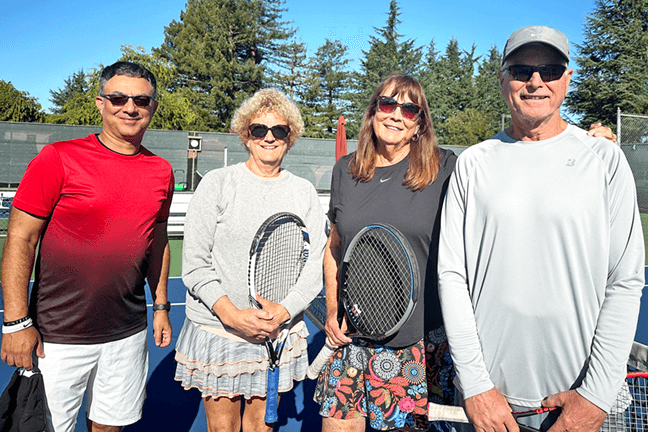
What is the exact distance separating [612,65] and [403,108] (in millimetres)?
33511

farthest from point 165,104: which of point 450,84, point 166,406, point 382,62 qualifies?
point 450,84

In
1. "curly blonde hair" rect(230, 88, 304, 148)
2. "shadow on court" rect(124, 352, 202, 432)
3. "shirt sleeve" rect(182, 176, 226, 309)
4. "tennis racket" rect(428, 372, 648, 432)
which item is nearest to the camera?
"tennis racket" rect(428, 372, 648, 432)

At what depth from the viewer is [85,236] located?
82.2 inches

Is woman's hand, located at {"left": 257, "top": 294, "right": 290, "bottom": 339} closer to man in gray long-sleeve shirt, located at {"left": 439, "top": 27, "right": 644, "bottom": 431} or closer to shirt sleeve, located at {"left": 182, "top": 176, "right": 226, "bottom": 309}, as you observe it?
shirt sleeve, located at {"left": 182, "top": 176, "right": 226, "bottom": 309}

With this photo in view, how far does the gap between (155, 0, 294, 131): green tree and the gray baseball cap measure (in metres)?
31.5

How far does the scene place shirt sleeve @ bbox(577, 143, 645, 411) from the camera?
1.52 metres

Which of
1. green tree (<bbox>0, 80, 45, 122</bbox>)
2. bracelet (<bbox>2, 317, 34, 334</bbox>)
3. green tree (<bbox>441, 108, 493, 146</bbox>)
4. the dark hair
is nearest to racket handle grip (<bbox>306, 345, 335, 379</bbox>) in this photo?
bracelet (<bbox>2, 317, 34, 334</bbox>)

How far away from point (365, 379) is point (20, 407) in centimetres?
144

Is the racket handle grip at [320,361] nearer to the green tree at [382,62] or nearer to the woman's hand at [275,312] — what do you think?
the woman's hand at [275,312]

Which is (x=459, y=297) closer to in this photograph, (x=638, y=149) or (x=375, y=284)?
(x=375, y=284)

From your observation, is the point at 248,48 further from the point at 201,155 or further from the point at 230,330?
the point at 230,330

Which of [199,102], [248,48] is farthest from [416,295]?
[248,48]

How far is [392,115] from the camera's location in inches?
84.0

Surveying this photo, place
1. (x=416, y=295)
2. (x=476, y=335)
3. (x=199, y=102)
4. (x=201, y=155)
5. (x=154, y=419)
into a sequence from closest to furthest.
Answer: (x=476, y=335) → (x=416, y=295) → (x=154, y=419) → (x=201, y=155) → (x=199, y=102)
